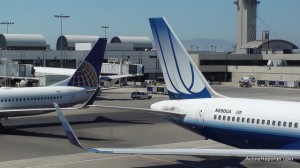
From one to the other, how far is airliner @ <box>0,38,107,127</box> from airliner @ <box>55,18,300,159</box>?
443 inches

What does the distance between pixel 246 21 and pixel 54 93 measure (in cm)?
12870

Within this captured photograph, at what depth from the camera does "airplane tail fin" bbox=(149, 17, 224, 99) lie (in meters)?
29.3

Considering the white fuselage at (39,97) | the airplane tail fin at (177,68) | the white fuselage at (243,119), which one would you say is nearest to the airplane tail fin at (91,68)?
the white fuselage at (39,97)

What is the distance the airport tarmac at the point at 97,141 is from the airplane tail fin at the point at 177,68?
4138 mm

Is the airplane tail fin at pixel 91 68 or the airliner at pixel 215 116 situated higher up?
the airplane tail fin at pixel 91 68

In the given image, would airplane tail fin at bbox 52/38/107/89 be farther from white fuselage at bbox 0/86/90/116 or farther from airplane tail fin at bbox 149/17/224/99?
airplane tail fin at bbox 149/17/224/99

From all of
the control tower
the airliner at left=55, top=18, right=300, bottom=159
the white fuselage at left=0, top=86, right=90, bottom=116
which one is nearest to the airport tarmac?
the white fuselage at left=0, top=86, right=90, bottom=116

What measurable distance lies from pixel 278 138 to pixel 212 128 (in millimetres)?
4377

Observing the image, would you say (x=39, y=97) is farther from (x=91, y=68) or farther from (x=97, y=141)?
(x=97, y=141)

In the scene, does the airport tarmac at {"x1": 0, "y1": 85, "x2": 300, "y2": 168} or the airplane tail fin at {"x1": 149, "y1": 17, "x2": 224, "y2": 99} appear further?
the airplane tail fin at {"x1": 149, "y1": 17, "x2": 224, "y2": 99}

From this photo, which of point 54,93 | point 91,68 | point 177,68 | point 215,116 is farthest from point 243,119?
point 91,68

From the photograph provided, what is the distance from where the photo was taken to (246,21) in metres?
164

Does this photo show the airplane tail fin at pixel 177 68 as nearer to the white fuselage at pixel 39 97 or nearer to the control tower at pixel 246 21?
the white fuselage at pixel 39 97

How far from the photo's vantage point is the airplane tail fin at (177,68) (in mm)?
29266
